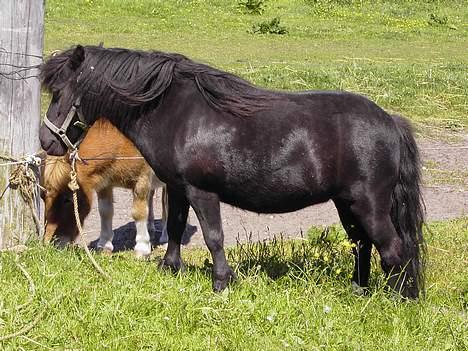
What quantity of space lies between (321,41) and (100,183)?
1841 cm

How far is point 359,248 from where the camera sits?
19.1 ft

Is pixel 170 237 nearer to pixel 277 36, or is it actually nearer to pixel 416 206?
pixel 416 206

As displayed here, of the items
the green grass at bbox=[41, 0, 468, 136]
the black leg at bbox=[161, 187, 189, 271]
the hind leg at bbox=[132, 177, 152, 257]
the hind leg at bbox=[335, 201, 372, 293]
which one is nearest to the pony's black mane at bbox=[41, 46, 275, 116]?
the black leg at bbox=[161, 187, 189, 271]

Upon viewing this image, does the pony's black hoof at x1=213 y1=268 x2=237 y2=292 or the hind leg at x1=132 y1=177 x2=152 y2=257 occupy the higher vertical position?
the pony's black hoof at x1=213 y1=268 x2=237 y2=292

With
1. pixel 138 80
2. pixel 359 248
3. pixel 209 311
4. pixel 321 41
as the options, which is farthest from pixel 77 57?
pixel 321 41

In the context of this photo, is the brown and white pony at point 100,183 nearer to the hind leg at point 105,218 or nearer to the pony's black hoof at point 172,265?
the hind leg at point 105,218

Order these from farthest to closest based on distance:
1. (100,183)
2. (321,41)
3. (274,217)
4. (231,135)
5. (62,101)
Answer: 1. (321,41)
2. (274,217)
3. (100,183)
4. (62,101)
5. (231,135)

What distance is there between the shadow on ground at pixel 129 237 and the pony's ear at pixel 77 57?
10.9ft

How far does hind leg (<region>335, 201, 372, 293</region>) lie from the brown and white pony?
2.36 meters

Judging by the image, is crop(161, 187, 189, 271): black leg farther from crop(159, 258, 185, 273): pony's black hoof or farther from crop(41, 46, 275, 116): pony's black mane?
crop(41, 46, 275, 116): pony's black mane

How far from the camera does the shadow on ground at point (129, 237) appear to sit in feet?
28.1

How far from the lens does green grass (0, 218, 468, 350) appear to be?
14.1ft

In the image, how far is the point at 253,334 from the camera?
4398 millimetres

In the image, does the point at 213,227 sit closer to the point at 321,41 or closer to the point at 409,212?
the point at 409,212
